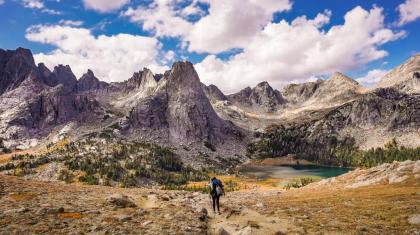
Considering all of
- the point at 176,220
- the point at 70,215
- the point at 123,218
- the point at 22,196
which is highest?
the point at 22,196

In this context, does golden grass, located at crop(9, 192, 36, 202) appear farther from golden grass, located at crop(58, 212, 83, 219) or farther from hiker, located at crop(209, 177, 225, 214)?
hiker, located at crop(209, 177, 225, 214)

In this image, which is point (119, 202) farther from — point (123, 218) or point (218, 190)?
point (218, 190)

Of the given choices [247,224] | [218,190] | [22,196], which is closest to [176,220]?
[247,224]

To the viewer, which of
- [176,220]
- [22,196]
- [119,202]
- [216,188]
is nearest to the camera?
[176,220]

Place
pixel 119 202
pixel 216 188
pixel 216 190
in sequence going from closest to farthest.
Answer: pixel 119 202 → pixel 216 190 → pixel 216 188

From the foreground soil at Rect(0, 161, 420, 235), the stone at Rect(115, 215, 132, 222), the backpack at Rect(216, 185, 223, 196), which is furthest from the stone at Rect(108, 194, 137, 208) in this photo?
the backpack at Rect(216, 185, 223, 196)

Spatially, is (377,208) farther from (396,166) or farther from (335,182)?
(335,182)

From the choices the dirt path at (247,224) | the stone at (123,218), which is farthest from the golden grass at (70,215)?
the dirt path at (247,224)

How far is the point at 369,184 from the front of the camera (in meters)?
67.9

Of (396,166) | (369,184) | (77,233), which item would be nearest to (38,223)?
(77,233)

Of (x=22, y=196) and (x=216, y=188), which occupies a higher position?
(x=22, y=196)

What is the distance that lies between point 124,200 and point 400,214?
90.0 ft

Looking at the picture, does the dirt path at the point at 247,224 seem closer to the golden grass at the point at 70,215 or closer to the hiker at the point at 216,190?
the hiker at the point at 216,190

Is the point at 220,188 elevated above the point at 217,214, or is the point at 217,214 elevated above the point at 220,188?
the point at 220,188
